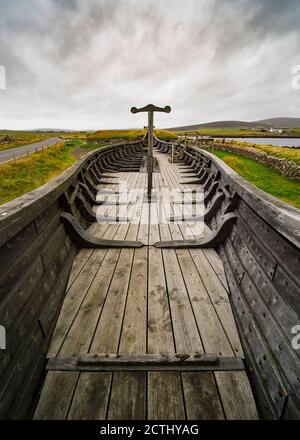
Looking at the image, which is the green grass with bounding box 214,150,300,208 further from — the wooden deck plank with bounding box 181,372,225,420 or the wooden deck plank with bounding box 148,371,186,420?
the wooden deck plank with bounding box 148,371,186,420

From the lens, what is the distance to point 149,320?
1.95 m

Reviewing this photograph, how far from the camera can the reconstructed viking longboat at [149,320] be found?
1336mm

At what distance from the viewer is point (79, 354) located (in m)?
1.66

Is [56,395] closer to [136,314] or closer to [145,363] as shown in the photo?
[145,363]


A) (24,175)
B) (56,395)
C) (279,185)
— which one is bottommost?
(279,185)

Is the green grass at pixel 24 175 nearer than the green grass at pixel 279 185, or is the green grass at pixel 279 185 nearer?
the green grass at pixel 279 185

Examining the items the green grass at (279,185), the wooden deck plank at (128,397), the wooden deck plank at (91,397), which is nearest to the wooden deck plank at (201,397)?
the wooden deck plank at (128,397)

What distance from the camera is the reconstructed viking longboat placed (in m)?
1.34

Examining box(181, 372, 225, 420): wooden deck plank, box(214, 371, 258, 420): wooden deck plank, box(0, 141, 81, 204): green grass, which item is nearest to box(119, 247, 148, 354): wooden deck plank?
box(181, 372, 225, 420): wooden deck plank

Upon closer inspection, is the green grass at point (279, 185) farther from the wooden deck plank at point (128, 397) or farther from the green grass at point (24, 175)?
the green grass at point (24, 175)

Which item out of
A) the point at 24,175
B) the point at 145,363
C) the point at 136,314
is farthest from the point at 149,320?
the point at 24,175

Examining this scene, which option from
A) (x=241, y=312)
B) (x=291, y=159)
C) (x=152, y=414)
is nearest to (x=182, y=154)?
(x=291, y=159)

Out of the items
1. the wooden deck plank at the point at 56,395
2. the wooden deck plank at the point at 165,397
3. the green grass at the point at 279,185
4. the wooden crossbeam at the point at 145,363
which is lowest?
the green grass at the point at 279,185

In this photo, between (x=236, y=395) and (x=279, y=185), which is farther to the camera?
(x=279, y=185)
